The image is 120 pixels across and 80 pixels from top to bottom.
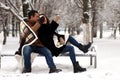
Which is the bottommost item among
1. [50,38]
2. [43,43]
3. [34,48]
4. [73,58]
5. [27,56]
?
[73,58]

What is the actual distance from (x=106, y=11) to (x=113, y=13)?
131 centimetres

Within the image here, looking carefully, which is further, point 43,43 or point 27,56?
point 43,43

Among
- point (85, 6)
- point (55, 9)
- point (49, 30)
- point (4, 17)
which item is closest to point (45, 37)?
point (49, 30)

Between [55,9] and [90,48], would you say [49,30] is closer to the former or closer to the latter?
[90,48]

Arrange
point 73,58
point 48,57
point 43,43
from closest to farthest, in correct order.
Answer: point 48,57 < point 73,58 < point 43,43

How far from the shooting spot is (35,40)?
1030 cm

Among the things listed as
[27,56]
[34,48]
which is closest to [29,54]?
[27,56]

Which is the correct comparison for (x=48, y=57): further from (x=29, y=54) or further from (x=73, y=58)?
(x=73, y=58)

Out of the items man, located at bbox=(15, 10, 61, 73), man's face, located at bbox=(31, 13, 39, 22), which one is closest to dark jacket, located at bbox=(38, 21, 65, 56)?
man, located at bbox=(15, 10, 61, 73)

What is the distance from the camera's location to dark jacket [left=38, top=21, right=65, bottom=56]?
34.1 feet

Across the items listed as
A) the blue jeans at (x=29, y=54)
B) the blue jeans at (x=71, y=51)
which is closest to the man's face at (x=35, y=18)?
the blue jeans at (x=29, y=54)

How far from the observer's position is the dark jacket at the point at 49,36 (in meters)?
10.4

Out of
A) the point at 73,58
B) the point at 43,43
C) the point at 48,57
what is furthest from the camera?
the point at 43,43

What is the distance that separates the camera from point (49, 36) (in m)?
10.5
